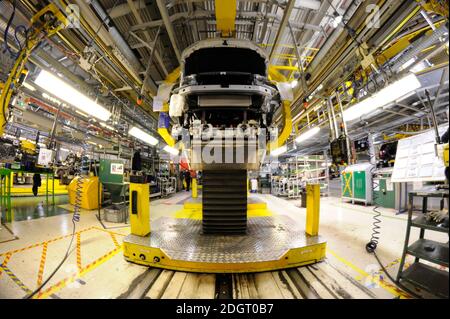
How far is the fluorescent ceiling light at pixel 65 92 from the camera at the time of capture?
364 centimetres

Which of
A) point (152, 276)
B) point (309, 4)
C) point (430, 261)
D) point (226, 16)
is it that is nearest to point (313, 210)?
point (430, 261)

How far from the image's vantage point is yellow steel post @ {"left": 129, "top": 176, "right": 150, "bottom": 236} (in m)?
2.62

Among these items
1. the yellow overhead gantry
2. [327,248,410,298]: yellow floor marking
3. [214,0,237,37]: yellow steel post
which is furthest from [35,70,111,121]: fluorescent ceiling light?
[327,248,410,298]: yellow floor marking

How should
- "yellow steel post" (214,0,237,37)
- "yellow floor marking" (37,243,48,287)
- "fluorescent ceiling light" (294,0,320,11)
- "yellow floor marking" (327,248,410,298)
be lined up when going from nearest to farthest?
1. "yellow floor marking" (327,248,410,298)
2. "yellow floor marking" (37,243,48,287)
3. "yellow steel post" (214,0,237,37)
4. "fluorescent ceiling light" (294,0,320,11)

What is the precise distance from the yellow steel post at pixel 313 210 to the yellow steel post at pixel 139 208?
2.45m

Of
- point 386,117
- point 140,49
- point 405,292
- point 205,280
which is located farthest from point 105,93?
point 386,117

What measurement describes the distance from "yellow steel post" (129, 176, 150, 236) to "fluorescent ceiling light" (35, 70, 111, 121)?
3084mm

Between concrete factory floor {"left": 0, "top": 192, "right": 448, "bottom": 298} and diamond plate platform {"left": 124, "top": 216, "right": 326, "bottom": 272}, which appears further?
diamond plate platform {"left": 124, "top": 216, "right": 326, "bottom": 272}

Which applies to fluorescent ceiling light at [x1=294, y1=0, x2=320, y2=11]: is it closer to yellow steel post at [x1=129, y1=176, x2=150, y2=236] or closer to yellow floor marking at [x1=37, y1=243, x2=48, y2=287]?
yellow steel post at [x1=129, y1=176, x2=150, y2=236]

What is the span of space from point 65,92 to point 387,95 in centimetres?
656

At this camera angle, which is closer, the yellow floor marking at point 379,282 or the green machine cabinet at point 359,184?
the yellow floor marking at point 379,282

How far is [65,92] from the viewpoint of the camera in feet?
13.1

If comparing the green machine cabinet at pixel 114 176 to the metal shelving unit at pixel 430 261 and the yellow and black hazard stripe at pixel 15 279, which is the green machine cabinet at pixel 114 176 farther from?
the metal shelving unit at pixel 430 261

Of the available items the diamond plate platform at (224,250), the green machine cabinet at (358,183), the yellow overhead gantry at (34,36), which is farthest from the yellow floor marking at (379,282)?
the green machine cabinet at (358,183)
